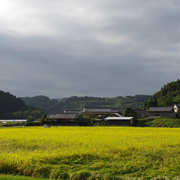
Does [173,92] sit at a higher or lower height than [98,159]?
higher

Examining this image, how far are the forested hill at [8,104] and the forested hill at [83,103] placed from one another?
30.8 m

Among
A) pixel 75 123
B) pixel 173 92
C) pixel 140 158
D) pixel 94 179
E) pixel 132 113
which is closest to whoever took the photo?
pixel 94 179

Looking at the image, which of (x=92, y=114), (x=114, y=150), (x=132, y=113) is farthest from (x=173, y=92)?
(x=114, y=150)

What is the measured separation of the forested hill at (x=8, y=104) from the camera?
9199 cm

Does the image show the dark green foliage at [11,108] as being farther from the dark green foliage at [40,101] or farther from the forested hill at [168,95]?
the dark green foliage at [40,101]

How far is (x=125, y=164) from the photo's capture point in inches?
341

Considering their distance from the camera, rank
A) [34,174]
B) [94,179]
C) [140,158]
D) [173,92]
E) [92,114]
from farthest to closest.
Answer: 1. [173,92]
2. [92,114]
3. [140,158]
4. [34,174]
5. [94,179]

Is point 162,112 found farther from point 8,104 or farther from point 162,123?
point 8,104

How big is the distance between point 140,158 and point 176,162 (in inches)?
57.5

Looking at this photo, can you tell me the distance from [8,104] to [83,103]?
210 ft

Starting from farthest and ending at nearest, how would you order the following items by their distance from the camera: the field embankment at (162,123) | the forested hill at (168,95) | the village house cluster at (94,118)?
the forested hill at (168,95) < the village house cluster at (94,118) < the field embankment at (162,123)

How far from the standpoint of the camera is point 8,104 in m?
93.4

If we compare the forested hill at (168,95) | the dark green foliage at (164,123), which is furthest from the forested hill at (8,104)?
the dark green foliage at (164,123)

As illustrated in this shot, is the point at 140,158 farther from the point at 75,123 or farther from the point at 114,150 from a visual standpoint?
the point at 75,123
